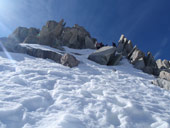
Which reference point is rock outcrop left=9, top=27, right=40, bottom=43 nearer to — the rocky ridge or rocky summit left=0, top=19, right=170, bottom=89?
rocky summit left=0, top=19, right=170, bottom=89

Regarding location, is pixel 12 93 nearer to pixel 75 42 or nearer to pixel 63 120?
pixel 63 120

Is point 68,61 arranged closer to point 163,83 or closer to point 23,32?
point 163,83

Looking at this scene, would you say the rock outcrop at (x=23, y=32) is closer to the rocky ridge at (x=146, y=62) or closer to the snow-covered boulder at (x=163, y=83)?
the rocky ridge at (x=146, y=62)

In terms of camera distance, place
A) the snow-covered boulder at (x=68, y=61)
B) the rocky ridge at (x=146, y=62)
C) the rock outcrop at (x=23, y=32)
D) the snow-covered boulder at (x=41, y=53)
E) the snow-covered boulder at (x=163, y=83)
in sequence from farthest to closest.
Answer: the rock outcrop at (x=23, y=32), the snow-covered boulder at (x=41, y=53), the snow-covered boulder at (x=68, y=61), the rocky ridge at (x=146, y=62), the snow-covered boulder at (x=163, y=83)

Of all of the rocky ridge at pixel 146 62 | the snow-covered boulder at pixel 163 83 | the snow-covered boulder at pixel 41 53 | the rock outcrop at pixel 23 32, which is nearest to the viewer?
the snow-covered boulder at pixel 163 83

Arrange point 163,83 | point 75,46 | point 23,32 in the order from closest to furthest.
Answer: point 163,83 → point 75,46 → point 23,32

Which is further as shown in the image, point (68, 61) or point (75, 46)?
point (75, 46)

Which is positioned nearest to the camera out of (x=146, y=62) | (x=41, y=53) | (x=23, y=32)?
(x=41, y=53)

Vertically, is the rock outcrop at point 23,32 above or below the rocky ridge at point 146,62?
above

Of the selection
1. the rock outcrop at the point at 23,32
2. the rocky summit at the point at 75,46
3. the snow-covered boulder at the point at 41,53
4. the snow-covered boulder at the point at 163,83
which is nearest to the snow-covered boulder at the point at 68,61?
the rocky summit at the point at 75,46

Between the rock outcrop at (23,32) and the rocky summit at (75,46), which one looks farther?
the rock outcrop at (23,32)

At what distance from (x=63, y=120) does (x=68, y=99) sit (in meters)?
1.28

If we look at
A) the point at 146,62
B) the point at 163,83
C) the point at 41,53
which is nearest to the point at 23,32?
the point at 41,53

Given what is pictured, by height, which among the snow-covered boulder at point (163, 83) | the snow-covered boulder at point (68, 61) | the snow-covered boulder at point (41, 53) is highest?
the snow-covered boulder at point (41, 53)
